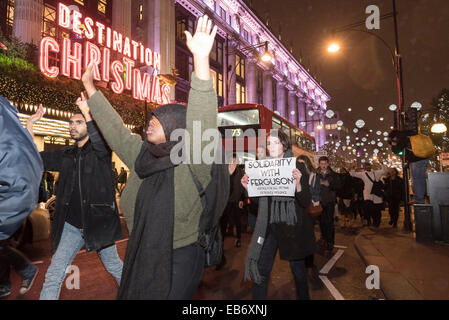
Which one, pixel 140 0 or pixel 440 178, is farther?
pixel 140 0

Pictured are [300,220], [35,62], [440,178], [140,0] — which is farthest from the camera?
[140,0]

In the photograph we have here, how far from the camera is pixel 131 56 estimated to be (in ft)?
68.0

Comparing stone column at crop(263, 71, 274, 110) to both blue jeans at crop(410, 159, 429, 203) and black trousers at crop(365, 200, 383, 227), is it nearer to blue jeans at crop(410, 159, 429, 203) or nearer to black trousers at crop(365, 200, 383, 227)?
black trousers at crop(365, 200, 383, 227)

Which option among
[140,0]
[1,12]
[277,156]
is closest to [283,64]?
[140,0]

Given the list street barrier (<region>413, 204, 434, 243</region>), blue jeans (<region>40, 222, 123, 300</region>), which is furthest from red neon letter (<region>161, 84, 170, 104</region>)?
blue jeans (<region>40, 222, 123, 300</region>)

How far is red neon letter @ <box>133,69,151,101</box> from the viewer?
65.9 feet

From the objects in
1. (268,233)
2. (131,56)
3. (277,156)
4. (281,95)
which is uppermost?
(281,95)

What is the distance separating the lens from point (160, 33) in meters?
24.3

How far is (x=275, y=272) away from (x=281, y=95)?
51498 millimetres

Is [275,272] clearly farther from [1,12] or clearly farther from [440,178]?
[1,12]

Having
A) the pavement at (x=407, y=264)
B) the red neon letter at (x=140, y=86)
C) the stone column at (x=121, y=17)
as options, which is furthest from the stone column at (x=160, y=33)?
the pavement at (x=407, y=264)

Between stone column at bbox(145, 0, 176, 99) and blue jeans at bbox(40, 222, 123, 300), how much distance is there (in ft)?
73.8

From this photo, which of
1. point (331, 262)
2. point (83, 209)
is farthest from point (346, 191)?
point (83, 209)

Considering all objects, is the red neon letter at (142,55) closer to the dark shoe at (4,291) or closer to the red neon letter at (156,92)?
the red neon letter at (156,92)
